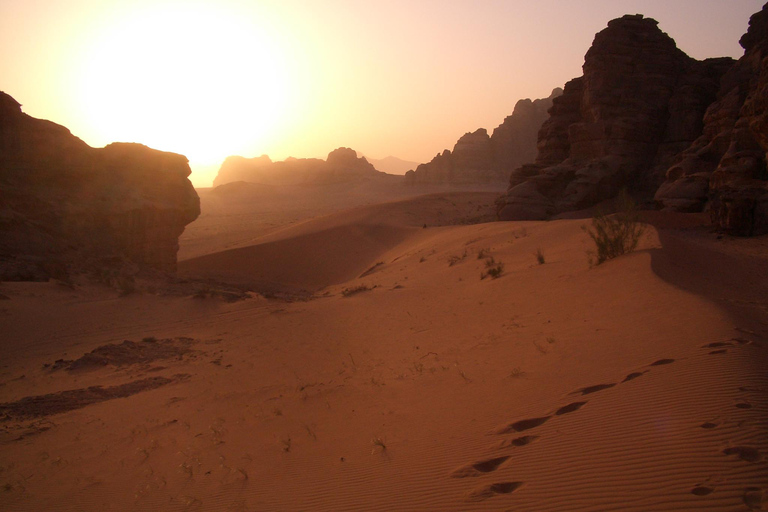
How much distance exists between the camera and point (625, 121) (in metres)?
28.2

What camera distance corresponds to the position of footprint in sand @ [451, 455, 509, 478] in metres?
3.57

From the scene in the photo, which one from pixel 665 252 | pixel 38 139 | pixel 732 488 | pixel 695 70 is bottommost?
pixel 732 488

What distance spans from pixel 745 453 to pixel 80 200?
1678 centimetres

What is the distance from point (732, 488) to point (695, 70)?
33257 millimetres

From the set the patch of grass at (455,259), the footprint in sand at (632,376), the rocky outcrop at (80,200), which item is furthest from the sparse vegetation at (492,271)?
the rocky outcrop at (80,200)

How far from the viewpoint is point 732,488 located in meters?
2.75

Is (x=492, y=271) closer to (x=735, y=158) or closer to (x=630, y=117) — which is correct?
(x=735, y=158)

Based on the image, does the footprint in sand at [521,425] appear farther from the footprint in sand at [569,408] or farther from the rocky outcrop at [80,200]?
the rocky outcrop at [80,200]

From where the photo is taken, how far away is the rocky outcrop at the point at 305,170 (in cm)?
8581

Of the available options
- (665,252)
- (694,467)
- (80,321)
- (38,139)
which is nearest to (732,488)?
(694,467)

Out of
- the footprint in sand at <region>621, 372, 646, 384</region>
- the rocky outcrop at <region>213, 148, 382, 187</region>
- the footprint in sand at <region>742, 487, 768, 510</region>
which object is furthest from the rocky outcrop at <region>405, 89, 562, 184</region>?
the footprint in sand at <region>742, 487, 768, 510</region>

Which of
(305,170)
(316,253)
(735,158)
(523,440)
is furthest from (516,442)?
(305,170)

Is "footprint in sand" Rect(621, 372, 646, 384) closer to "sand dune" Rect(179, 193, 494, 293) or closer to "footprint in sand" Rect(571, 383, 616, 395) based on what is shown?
"footprint in sand" Rect(571, 383, 616, 395)

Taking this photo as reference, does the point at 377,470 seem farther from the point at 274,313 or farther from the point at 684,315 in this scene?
the point at 274,313
